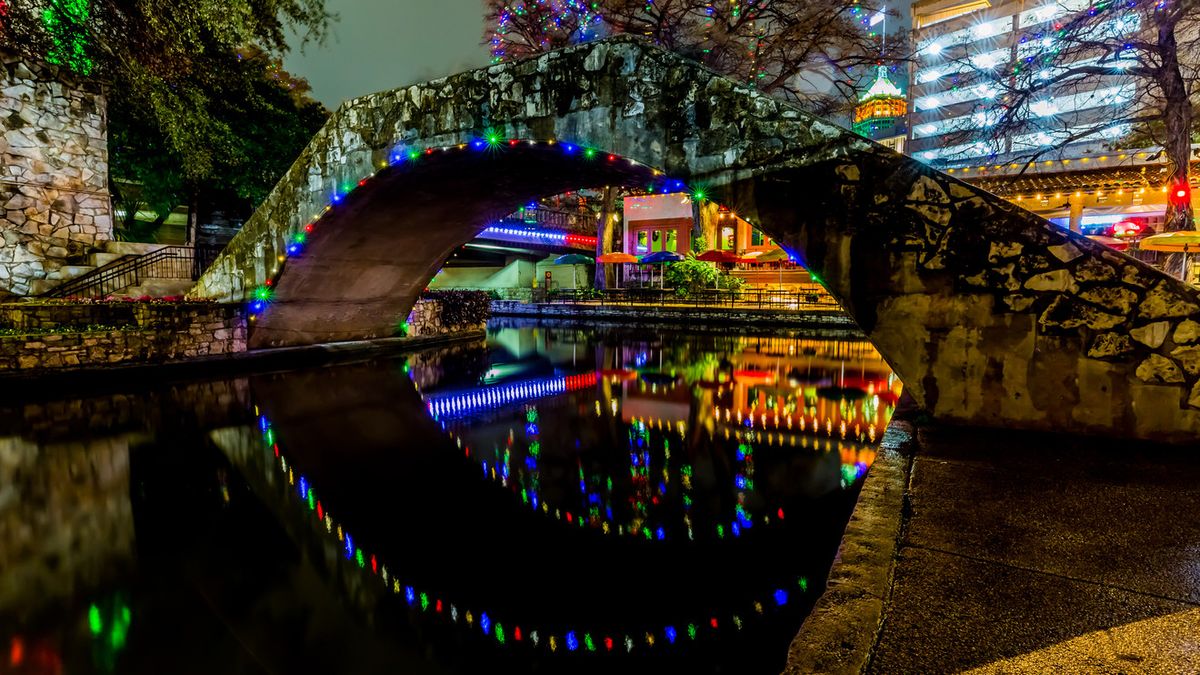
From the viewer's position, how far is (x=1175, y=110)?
12172 mm

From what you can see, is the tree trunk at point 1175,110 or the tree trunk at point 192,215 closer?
the tree trunk at point 1175,110

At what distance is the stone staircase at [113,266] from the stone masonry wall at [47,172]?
0.09 metres

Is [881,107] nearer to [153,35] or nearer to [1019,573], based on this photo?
[153,35]

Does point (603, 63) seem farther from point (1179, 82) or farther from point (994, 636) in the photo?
point (1179, 82)

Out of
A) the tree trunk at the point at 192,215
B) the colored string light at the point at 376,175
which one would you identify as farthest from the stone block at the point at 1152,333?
the tree trunk at the point at 192,215

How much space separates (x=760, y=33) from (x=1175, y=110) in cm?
1334

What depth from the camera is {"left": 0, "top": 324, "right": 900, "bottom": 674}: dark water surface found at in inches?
113

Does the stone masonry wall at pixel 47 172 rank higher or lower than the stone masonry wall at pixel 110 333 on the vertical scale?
higher

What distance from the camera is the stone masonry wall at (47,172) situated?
13.5m

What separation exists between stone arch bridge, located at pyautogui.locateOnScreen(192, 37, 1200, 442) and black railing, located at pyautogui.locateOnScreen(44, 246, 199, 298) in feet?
34.5

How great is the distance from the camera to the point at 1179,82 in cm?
1186

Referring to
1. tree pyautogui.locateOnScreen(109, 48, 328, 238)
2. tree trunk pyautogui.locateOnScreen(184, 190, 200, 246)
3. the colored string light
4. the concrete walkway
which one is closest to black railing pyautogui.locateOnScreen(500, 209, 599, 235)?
tree pyautogui.locateOnScreen(109, 48, 328, 238)

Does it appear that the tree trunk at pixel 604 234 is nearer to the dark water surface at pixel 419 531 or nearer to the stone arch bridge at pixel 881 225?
the stone arch bridge at pixel 881 225

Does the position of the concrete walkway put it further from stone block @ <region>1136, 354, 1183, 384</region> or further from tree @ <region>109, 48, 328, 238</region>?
tree @ <region>109, 48, 328, 238</region>
